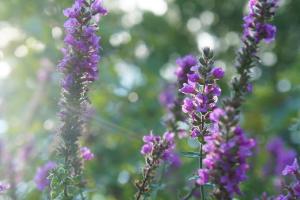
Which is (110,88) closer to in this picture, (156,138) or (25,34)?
(25,34)

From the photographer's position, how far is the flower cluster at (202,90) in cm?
345

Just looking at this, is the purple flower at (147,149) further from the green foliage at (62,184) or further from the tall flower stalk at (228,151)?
the tall flower stalk at (228,151)

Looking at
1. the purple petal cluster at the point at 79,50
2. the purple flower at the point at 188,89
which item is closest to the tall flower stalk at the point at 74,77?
the purple petal cluster at the point at 79,50

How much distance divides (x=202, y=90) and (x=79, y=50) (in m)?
0.71

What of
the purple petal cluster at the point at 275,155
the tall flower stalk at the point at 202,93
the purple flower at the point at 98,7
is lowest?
the tall flower stalk at the point at 202,93

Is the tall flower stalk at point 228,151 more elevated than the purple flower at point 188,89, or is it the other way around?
the purple flower at point 188,89

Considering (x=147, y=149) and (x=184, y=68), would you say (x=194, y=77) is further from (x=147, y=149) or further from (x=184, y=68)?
(x=184, y=68)

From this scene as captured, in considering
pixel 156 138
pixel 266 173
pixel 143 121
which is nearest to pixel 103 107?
pixel 143 121

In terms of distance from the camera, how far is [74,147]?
3.58 m

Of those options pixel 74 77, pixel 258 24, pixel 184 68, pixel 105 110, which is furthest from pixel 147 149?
pixel 105 110

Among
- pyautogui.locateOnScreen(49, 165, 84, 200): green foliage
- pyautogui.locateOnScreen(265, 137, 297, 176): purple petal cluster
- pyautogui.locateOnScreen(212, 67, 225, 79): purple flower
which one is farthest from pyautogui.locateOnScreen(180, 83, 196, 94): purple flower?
pyautogui.locateOnScreen(265, 137, 297, 176): purple petal cluster

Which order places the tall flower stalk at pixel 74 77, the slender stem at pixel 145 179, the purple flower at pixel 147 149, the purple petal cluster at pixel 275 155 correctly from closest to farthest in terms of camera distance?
the tall flower stalk at pixel 74 77
the slender stem at pixel 145 179
the purple flower at pixel 147 149
the purple petal cluster at pixel 275 155

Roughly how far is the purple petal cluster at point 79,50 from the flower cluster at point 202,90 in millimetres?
527

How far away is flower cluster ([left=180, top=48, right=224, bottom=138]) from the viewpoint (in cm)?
345
